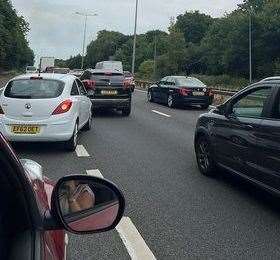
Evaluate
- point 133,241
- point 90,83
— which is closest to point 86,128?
point 90,83

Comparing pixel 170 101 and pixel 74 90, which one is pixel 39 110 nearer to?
pixel 74 90

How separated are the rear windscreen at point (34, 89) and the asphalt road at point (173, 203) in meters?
1.07

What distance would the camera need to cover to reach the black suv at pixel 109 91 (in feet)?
58.3

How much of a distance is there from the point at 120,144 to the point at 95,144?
55cm

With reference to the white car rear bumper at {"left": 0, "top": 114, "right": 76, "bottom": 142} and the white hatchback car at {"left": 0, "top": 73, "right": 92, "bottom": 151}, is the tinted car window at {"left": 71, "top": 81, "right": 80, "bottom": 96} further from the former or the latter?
the white car rear bumper at {"left": 0, "top": 114, "right": 76, "bottom": 142}

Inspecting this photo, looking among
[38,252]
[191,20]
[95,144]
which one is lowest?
[95,144]

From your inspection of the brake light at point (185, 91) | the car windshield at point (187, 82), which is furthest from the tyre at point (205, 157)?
the car windshield at point (187, 82)

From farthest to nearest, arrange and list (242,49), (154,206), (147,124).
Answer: (242,49) < (147,124) < (154,206)

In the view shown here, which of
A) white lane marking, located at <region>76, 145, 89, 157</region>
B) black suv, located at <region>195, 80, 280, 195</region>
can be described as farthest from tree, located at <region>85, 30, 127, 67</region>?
black suv, located at <region>195, 80, 280, 195</region>

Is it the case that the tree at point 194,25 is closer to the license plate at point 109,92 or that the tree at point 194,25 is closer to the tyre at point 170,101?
the tyre at point 170,101

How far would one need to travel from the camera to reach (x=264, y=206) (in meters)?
6.11

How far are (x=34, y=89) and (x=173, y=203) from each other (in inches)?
182

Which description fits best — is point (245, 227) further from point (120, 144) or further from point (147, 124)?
point (147, 124)

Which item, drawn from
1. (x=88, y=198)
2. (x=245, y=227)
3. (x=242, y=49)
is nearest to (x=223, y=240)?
(x=245, y=227)
